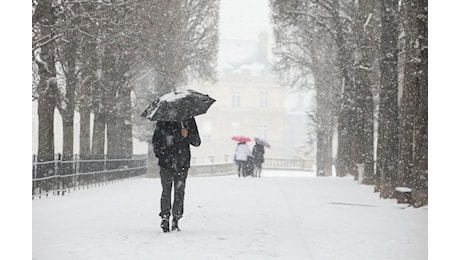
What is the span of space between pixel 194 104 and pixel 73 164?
9.97m

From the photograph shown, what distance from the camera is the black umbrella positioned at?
10.9 metres

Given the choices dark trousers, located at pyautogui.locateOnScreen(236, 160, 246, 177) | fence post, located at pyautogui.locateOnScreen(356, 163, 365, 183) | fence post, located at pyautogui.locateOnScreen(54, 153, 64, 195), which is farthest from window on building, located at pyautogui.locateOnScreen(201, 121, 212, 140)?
fence post, located at pyautogui.locateOnScreen(54, 153, 64, 195)

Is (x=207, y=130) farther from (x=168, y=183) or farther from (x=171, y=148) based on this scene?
(x=171, y=148)

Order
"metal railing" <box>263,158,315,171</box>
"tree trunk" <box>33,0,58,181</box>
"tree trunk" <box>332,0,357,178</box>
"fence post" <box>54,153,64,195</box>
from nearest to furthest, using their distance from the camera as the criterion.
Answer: "tree trunk" <box>33,0,58,181</box>
"fence post" <box>54,153,64,195</box>
"tree trunk" <box>332,0,357,178</box>
"metal railing" <box>263,158,315,171</box>

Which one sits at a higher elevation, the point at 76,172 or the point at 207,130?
the point at 207,130

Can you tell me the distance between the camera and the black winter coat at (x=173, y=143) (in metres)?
11.0

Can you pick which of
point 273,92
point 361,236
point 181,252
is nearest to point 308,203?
point 361,236

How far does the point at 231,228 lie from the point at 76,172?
9.51 meters

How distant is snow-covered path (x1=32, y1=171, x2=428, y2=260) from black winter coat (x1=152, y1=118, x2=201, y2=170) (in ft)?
3.14

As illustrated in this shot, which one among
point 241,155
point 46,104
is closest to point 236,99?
point 241,155

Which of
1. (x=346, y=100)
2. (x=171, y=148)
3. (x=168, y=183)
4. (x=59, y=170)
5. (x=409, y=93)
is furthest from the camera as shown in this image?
(x=346, y=100)

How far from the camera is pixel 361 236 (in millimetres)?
11344

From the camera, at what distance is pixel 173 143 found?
10984mm

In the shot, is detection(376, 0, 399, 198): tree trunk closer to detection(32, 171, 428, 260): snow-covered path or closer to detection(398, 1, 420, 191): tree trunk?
detection(32, 171, 428, 260): snow-covered path
